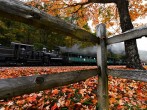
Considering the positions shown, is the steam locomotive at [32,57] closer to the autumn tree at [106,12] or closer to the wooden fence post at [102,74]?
the autumn tree at [106,12]

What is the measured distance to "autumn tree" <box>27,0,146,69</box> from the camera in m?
9.16

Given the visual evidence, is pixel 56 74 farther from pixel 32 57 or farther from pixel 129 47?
pixel 32 57

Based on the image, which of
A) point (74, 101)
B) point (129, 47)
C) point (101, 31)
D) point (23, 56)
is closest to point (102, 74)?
point (101, 31)

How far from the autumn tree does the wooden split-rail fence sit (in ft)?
14.2

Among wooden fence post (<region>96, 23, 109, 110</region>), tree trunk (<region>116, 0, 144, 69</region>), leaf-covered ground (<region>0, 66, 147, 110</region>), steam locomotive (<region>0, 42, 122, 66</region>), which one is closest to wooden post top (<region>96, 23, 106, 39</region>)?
wooden fence post (<region>96, 23, 109, 110</region>)

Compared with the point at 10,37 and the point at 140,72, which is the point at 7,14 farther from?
the point at 10,37

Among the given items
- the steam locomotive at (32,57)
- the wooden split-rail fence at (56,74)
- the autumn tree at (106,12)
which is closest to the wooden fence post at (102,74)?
the wooden split-rail fence at (56,74)

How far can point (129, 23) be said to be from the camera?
32.1 ft

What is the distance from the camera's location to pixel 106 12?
14.8 metres

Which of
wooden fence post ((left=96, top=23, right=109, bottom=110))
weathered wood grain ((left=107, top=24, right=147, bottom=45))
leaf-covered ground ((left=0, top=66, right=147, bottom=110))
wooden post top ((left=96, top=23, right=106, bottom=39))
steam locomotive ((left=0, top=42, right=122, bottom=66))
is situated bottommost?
leaf-covered ground ((left=0, top=66, right=147, bottom=110))

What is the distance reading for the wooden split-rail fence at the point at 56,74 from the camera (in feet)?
5.62

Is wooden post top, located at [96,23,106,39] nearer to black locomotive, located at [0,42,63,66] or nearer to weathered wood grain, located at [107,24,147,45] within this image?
weathered wood grain, located at [107,24,147,45]

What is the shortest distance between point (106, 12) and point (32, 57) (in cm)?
1012

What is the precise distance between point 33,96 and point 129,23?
7.73 m
